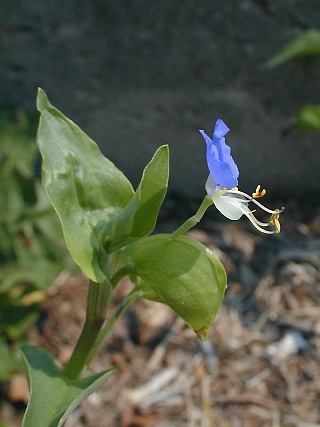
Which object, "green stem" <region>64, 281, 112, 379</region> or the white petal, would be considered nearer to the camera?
the white petal

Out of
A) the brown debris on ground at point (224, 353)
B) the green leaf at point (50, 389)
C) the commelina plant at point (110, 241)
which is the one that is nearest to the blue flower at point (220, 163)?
the commelina plant at point (110, 241)

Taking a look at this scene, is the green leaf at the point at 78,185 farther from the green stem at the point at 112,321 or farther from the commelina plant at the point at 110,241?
the green stem at the point at 112,321

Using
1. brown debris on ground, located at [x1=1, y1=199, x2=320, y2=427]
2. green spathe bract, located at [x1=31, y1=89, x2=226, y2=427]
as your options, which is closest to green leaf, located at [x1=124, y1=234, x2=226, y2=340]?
green spathe bract, located at [x1=31, y1=89, x2=226, y2=427]

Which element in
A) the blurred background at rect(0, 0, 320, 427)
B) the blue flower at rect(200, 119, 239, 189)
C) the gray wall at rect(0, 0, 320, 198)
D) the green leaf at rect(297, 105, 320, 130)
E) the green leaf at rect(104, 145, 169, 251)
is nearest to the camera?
the blue flower at rect(200, 119, 239, 189)

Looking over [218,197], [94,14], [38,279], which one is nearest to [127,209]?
[218,197]

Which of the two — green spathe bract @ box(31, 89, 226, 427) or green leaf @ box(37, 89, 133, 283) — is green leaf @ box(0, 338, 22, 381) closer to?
green spathe bract @ box(31, 89, 226, 427)

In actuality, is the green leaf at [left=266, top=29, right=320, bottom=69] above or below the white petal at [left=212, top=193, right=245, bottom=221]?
below

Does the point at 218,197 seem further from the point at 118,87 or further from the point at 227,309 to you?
the point at 118,87

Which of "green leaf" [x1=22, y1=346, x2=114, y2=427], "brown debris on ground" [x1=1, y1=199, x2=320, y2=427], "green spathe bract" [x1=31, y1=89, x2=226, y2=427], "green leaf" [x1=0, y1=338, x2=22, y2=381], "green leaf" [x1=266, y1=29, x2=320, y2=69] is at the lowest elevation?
"brown debris on ground" [x1=1, y1=199, x2=320, y2=427]
